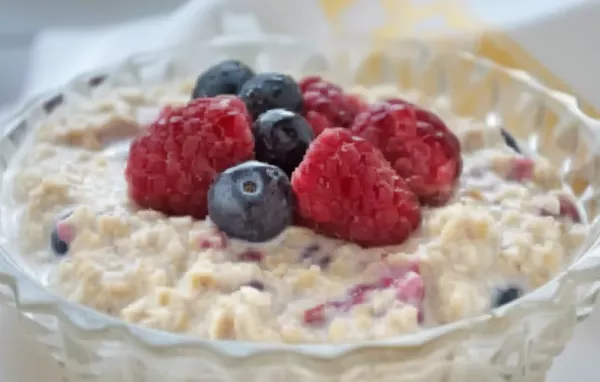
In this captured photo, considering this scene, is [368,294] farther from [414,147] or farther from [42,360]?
[42,360]

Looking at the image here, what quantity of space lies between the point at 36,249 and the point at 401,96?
74 cm

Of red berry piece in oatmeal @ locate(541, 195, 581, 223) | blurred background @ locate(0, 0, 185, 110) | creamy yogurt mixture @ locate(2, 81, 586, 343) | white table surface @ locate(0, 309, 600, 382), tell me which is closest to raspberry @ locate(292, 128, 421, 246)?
creamy yogurt mixture @ locate(2, 81, 586, 343)

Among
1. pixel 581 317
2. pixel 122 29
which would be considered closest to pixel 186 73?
pixel 122 29

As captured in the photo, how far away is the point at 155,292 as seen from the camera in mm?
1238

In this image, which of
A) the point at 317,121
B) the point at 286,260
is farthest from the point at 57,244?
the point at 317,121

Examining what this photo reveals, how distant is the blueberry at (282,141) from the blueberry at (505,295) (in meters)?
0.33

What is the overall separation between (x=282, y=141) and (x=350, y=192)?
15cm

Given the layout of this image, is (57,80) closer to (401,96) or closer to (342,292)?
(401,96)

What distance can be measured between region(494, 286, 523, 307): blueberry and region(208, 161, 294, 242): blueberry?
29cm

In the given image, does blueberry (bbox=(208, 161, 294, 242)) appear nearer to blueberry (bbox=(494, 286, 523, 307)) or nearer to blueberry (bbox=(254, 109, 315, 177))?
blueberry (bbox=(254, 109, 315, 177))

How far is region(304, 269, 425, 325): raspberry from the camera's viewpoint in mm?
1210

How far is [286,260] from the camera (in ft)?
4.31

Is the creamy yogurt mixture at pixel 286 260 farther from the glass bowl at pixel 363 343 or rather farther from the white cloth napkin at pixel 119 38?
the white cloth napkin at pixel 119 38

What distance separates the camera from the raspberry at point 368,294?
121 cm
